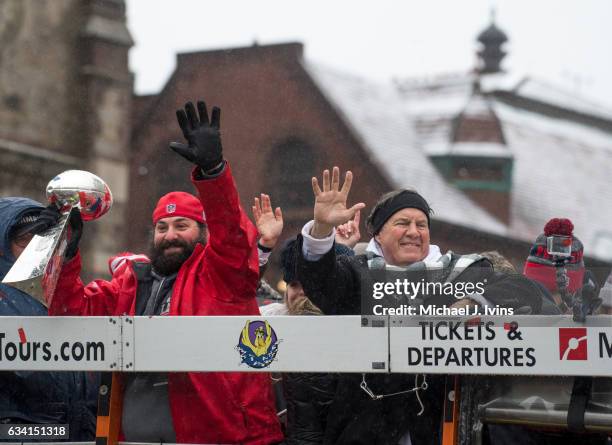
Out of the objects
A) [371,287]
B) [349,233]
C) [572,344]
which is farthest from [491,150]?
[572,344]

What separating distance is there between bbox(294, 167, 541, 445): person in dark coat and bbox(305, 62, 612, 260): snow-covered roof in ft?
93.0

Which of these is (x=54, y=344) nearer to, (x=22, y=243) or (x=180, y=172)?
(x=22, y=243)

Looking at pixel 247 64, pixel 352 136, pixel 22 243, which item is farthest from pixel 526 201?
pixel 22 243

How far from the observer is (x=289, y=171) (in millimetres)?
34531

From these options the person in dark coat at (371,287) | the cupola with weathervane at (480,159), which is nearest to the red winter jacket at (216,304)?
the person in dark coat at (371,287)

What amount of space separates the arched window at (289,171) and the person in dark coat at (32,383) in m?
28.0

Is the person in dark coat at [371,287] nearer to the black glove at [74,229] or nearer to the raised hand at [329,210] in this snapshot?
the raised hand at [329,210]

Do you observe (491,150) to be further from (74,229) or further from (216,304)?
(74,229)

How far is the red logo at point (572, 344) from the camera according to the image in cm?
443

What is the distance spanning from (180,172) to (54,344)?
2998cm

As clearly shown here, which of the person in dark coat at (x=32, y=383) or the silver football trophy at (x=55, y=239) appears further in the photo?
the person in dark coat at (x=32, y=383)

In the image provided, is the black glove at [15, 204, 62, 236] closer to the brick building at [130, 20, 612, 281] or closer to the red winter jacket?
the red winter jacket

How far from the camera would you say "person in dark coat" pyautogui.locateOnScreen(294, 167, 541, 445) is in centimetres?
471

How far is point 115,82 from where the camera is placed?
25.0m
